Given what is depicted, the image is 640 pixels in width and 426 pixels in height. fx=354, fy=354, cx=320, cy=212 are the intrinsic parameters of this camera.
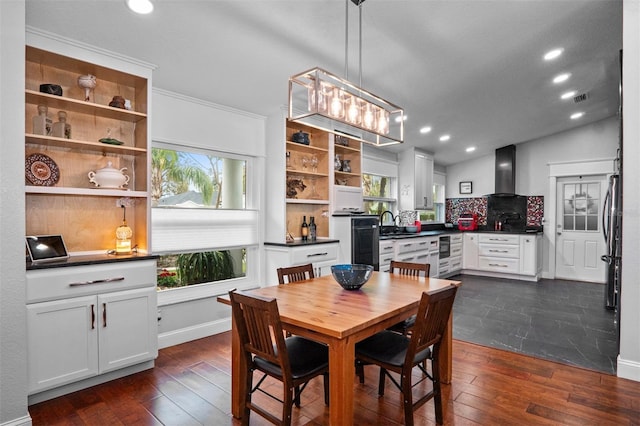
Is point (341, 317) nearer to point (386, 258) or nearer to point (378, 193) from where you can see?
point (386, 258)

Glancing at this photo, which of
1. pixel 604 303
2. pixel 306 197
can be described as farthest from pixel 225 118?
pixel 604 303

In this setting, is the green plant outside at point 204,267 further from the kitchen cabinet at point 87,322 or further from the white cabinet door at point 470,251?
the white cabinet door at point 470,251

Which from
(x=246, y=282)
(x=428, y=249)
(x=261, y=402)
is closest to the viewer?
(x=261, y=402)

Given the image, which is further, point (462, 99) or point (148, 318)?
point (462, 99)

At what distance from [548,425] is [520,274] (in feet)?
16.5

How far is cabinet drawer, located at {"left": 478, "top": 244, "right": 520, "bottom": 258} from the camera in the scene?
6.52m

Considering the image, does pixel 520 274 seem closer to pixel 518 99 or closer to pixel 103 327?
pixel 518 99

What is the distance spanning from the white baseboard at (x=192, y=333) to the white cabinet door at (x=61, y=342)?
2.62 feet

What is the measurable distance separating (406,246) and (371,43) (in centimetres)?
329

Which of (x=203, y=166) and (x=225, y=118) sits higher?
(x=225, y=118)

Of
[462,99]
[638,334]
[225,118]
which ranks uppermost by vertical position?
[462,99]

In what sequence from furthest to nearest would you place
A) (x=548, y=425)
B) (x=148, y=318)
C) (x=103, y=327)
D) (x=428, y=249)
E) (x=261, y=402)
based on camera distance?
(x=428, y=249)
(x=148, y=318)
(x=103, y=327)
(x=261, y=402)
(x=548, y=425)

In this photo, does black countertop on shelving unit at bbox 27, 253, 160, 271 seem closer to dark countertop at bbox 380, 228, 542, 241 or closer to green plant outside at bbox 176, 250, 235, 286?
green plant outside at bbox 176, 250, 235, 286

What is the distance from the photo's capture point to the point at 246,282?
406cm
